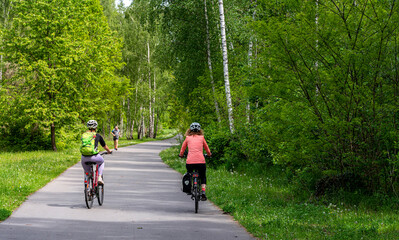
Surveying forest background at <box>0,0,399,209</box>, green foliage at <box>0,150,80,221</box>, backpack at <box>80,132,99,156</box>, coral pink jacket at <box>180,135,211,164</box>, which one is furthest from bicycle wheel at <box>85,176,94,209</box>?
forest background at <box>0,0,399,209</box>

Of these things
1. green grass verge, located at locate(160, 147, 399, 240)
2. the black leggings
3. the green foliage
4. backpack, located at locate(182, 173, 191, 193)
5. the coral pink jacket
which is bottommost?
green grass verge, located at locate(160, 147, 399, 240)

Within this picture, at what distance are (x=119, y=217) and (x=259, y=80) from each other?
437cm

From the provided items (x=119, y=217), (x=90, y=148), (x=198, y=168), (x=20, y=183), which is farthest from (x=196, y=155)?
(x=20, y=183)

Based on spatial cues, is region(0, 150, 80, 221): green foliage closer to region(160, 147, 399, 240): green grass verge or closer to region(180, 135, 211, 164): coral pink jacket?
region(180, 135, 211, 164): coral pink jacket

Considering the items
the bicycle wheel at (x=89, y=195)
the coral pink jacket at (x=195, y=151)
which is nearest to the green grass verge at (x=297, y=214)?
the coral pink jacket at (x=195, y=151)

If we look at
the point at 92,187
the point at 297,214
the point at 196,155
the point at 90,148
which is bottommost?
the point at 297,214

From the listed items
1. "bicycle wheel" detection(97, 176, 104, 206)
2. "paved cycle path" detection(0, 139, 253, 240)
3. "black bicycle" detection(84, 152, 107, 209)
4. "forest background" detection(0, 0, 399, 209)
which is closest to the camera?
"paved cycle path" detection(0, 139, 253, 240)

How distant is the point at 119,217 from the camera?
9258 millimetres

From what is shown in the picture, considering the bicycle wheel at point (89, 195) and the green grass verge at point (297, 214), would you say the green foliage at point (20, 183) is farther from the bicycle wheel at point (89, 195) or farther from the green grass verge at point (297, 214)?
the green grass verge at point (297, 214)

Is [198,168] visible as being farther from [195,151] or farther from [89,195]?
[89,195]

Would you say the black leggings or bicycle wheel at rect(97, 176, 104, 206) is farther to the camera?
bicycle wheel at rect(97, 176, 104, 206)

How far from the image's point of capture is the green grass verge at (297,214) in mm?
A: 7629

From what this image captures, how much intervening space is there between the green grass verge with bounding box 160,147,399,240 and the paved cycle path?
0.39 meters

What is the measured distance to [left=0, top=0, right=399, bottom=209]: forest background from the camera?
10266mm
